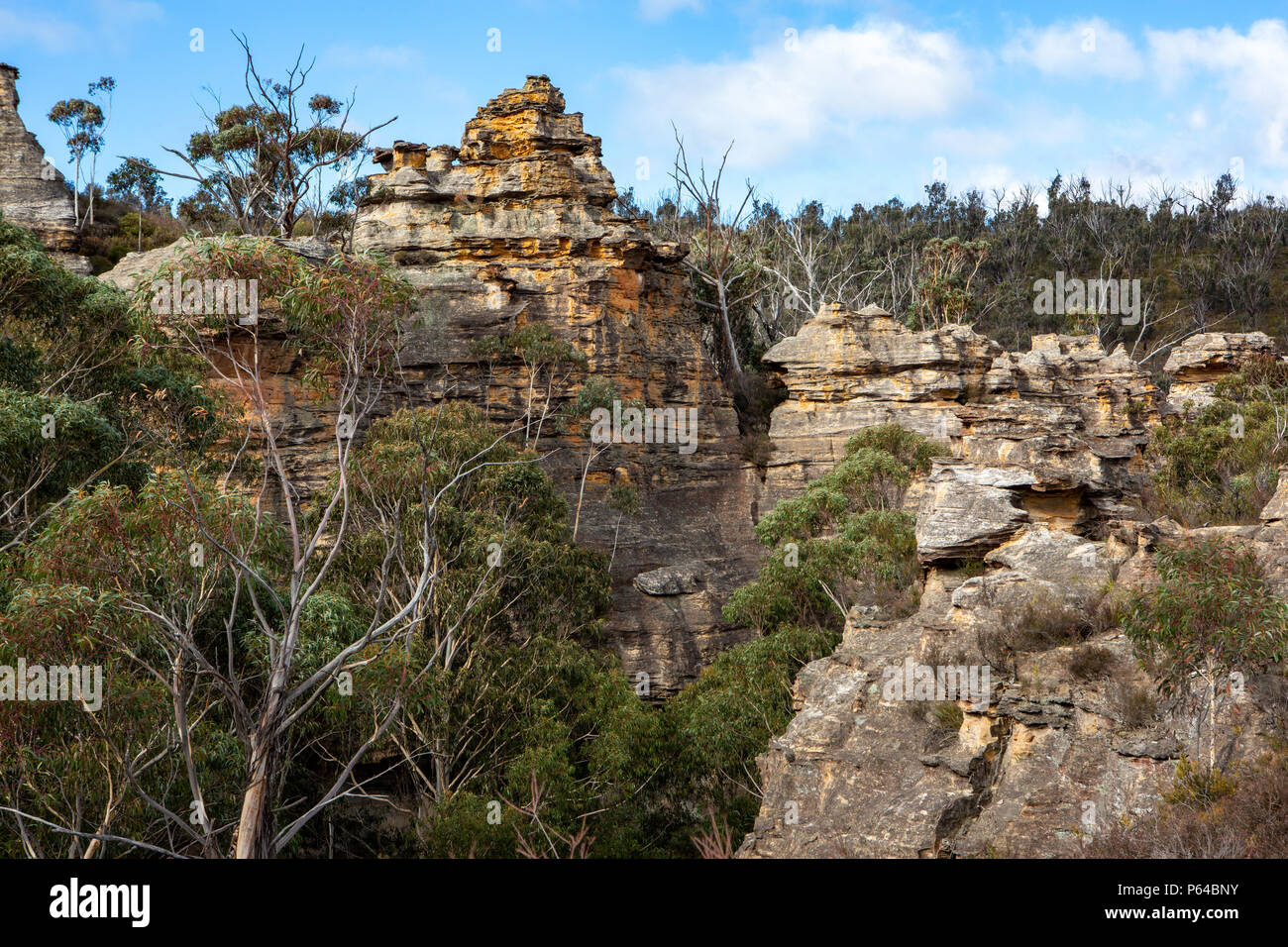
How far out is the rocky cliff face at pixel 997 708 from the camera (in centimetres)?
1277

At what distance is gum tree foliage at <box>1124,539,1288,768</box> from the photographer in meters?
12.3

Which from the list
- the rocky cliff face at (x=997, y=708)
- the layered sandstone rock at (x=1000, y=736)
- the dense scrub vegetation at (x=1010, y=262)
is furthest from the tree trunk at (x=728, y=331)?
the layered sandstone rock at (x=1000, y=736)

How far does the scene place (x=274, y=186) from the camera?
50156mm

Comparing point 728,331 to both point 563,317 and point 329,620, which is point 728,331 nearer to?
point 563,317

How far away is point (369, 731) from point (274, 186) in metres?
37.0

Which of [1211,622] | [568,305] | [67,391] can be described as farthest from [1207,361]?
[67,391]

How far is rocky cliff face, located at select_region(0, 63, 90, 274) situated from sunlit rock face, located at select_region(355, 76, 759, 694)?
37.4 ft

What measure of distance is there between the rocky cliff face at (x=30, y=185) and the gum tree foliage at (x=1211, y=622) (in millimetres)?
40203

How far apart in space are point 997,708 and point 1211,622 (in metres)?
2.95

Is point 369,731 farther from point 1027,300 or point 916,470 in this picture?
point 1027,300

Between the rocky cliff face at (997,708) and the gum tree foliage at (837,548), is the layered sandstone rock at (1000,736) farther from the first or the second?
the gum tree foliage at (837,548)

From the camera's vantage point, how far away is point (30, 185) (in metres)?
41.9

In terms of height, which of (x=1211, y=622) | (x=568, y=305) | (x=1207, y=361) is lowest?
(x=1211, y=622)

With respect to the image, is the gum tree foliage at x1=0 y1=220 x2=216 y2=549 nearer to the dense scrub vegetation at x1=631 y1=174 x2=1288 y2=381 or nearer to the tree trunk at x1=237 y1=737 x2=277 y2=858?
the tree trunk at x1=237 y1=737 x2=277 y2=858
